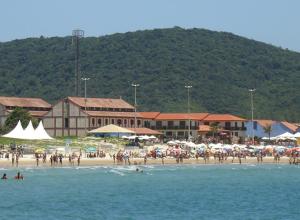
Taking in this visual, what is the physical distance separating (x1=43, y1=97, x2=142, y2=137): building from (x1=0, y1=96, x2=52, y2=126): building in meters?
2.95

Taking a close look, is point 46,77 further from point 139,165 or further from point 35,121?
point 139,165

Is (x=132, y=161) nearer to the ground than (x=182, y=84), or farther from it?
nearer to the ground

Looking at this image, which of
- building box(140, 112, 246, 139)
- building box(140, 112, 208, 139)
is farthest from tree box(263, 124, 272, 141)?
building box(140, 112, 208, 139)

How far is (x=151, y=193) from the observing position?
5997 cm

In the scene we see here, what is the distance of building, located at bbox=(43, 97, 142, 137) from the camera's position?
113m

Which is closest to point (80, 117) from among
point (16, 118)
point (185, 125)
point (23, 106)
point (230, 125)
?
point (16, 118)

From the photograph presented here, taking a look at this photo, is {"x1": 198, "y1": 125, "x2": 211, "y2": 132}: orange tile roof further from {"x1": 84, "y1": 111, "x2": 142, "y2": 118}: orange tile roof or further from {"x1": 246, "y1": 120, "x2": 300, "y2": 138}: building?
{"x1": 84, "y1": 111, "x2": 142, "y2": 118}: orange tile roof

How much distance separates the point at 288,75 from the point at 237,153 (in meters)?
97.6

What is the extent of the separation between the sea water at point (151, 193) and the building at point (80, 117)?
27.4m

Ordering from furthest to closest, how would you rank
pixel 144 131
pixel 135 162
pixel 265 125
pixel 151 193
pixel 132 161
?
1. pixel 265 125
2. pixel 144 131
3. pixel 132 161
4. pixel 135 162
5. pixel 151 193

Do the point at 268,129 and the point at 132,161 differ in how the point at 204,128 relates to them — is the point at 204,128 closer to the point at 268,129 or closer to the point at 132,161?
the point at 268,129

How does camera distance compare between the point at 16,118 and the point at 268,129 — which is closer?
the point at 16,118

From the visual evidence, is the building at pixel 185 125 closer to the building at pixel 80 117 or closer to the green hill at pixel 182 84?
→ the building at pixel 80 117

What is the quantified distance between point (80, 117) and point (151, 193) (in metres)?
54.5
